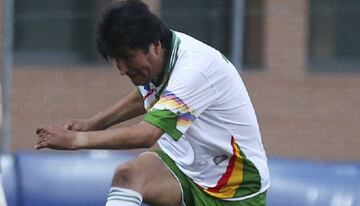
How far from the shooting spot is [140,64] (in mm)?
5051

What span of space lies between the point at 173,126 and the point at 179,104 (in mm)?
92

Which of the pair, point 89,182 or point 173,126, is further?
point 89,182

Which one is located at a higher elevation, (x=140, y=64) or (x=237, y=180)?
(x=140, y=64)

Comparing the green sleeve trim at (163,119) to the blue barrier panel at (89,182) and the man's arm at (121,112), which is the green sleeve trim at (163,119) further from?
the blue barrier panel at (89,182)

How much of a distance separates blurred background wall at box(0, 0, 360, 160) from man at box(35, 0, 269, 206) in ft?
13.2

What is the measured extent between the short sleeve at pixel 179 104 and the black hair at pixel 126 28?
192 millimetres

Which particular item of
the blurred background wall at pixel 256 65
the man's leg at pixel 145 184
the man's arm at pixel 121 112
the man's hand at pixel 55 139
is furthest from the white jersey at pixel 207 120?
the blurred background wall at pixel 256 65

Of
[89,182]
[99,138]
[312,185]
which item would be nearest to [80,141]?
[99,138]

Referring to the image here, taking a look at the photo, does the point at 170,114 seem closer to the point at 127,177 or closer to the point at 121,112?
the point at 127,177

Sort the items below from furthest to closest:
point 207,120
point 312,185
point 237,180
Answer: point 312,185 → point 237,180 → point 207,120

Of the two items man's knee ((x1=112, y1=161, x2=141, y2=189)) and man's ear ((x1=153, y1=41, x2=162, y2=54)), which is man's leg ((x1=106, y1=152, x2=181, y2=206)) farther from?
man's ear ((x1=153, y1=41, x2=162, y2=54))

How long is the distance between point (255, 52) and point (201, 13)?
0.59 metres

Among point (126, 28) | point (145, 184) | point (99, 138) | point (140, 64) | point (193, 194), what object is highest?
point (126, 28)

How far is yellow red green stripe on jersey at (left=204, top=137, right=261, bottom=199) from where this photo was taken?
18.2ft
